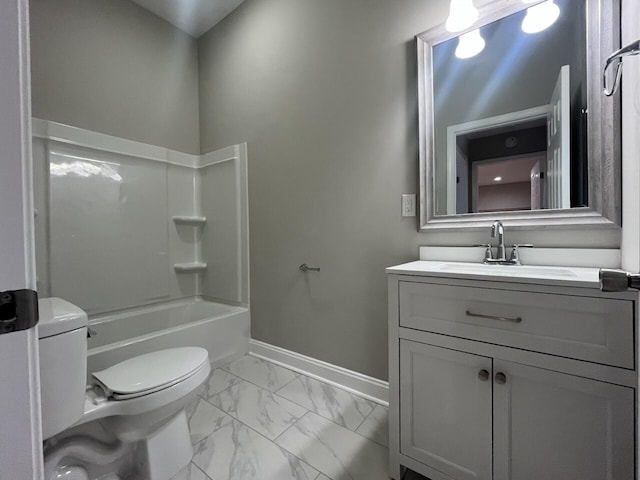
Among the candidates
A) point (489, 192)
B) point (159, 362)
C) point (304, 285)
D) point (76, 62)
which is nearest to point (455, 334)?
point (489, 192)

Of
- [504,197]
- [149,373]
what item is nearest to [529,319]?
[504,197]

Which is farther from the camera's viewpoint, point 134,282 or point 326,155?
point 134,282

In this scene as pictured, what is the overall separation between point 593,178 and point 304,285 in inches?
59.9

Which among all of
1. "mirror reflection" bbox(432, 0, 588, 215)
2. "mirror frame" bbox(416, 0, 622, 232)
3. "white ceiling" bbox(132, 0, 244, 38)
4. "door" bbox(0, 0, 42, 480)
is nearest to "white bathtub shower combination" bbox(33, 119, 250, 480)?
"door" bbox(0, 0, 42, 480)

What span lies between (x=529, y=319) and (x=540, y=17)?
125 centimetres

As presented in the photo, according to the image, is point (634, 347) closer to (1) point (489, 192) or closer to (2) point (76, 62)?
(1) point (489, 192)

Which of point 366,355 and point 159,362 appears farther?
point 366,355

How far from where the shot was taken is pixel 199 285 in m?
2.57

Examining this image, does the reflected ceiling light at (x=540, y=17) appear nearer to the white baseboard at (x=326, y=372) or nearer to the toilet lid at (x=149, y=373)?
the white baseboard at (x=326, y=372)

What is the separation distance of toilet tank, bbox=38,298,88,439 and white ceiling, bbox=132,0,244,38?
2.44m

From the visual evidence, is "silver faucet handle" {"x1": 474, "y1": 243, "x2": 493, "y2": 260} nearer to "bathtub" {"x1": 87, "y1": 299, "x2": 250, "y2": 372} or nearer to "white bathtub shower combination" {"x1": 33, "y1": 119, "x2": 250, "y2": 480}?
"white bathtub shower combination" {"x1": 33, "y1": 119, "x2": 250, "y2": 480}

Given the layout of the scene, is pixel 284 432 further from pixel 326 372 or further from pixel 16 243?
pixel 16 243

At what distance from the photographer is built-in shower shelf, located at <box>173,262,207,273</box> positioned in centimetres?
241

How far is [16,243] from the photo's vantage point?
1.36 ft
